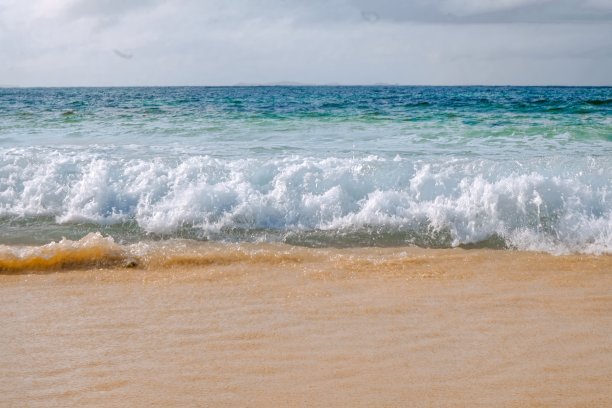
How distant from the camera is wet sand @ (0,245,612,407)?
278cm

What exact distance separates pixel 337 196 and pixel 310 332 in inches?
122

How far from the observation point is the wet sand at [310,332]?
278cm

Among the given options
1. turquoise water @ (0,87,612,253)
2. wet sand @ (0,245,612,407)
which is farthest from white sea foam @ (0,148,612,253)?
wet sand @ (0,245,612,407)

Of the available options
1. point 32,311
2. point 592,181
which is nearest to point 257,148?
point 592,181

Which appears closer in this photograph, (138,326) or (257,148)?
(138,326)

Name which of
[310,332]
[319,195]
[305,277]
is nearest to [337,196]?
[319,195]

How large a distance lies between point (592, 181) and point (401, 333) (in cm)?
430

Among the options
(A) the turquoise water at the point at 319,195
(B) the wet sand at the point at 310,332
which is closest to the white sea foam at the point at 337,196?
(A) the turquoise water at the point at 319,195

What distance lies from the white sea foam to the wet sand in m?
0.97

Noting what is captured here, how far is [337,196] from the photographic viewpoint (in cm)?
640

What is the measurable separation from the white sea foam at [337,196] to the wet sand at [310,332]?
97 cm

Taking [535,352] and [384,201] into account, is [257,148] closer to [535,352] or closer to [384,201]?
[384,201]

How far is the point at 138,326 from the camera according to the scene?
138 inches

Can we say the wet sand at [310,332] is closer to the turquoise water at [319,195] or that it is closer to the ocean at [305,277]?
the ocean at [305,277]
